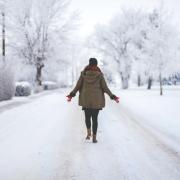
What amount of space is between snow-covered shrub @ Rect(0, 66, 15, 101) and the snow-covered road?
12.4 metres

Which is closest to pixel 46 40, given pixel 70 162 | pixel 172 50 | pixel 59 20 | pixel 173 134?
pixel 59 20

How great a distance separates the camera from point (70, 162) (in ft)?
21.6

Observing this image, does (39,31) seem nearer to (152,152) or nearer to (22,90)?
(22,90)

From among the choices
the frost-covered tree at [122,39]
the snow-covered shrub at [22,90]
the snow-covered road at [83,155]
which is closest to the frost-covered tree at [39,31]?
the snow-covered shrub at [22,90]

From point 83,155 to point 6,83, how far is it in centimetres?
1756

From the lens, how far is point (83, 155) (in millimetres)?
7203

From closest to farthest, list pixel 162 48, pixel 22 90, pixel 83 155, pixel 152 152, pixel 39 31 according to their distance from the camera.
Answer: pixel 83 155 → pixel 152 152 → pixel 22 90 → pixel 162 48 → pixel 39 31

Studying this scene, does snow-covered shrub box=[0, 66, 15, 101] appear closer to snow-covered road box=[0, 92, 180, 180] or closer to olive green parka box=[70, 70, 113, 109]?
snow-covered road box=[0, 92, 180, 180]

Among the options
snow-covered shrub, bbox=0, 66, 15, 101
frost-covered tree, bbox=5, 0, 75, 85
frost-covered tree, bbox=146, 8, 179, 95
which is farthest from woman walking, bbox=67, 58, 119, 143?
frost-covered tree, bbox=5, 0, 75, 85

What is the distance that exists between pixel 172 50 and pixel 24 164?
96.2 ft

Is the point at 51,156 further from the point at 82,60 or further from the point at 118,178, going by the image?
the point at 82,60

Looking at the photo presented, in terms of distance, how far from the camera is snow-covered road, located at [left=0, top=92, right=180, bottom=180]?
5785mm

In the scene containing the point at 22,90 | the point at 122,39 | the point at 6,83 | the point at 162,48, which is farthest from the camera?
the point at 122,39

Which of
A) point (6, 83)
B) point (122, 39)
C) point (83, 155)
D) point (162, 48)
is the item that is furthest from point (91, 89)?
point (122, 39)
